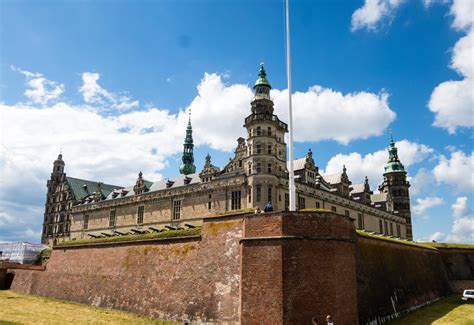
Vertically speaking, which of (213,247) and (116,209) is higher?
(116,209)

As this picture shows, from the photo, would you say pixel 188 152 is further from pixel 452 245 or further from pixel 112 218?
pixel 452 245

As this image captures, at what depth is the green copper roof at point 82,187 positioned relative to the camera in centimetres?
7851

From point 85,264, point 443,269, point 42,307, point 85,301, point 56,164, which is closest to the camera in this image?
point 42,307

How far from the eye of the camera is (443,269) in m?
41.8

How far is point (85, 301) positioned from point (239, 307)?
18.9 m

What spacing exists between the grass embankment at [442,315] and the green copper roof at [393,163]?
54.3m

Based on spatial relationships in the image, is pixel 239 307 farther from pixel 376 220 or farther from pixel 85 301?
pixel 376 220

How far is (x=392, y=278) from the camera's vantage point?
28.4 m

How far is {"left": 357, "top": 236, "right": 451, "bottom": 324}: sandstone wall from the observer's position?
24047mm

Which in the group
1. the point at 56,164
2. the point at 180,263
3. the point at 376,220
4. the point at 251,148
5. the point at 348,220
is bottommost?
the point at 180,263

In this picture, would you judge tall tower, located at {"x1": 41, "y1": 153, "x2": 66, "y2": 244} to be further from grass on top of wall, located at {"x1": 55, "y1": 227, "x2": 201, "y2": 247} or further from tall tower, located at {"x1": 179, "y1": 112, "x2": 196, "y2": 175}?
grass on top of wall, located at {"x1": 55, "y1": 227, "x2": 201, "y2": 247}

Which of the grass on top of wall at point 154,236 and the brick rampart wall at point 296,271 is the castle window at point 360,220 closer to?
the grass on top of wall at point 154,236

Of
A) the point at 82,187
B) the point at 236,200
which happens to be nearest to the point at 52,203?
the point at 82,187

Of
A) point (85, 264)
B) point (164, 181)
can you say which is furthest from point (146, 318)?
point (164, 181)
